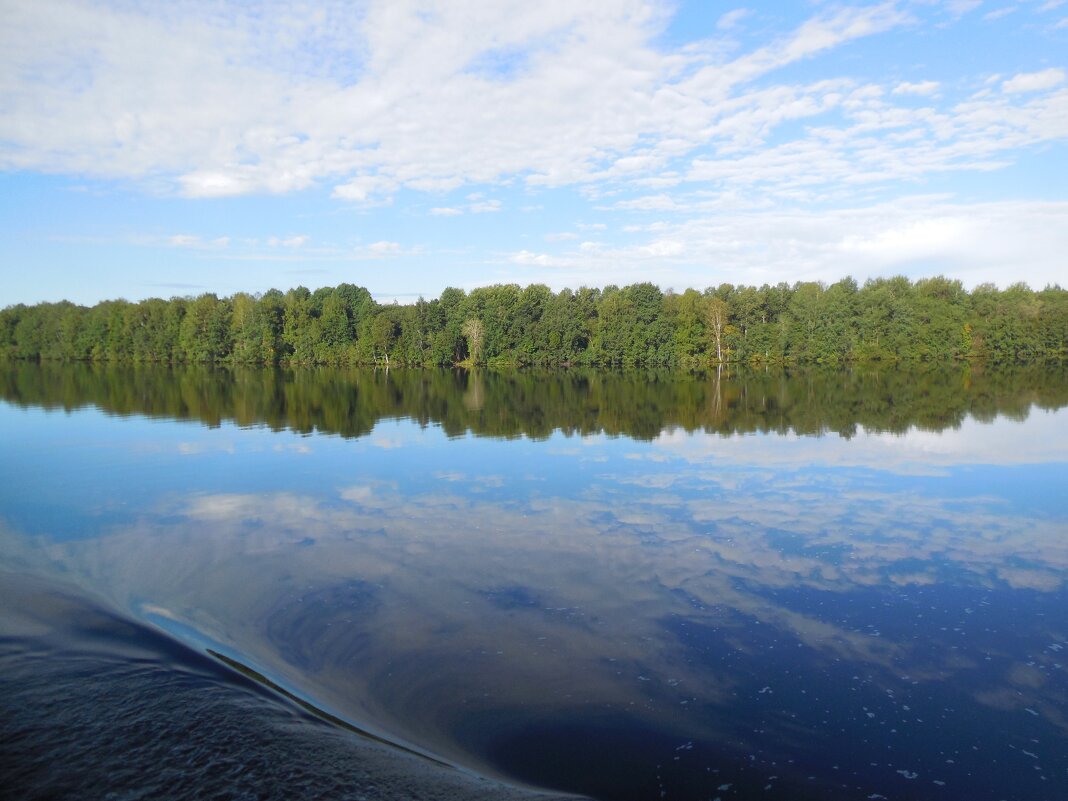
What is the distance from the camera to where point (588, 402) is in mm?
36625

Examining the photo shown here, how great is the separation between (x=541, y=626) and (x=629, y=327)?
80.0 m

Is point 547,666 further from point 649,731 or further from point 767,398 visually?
point 767,398

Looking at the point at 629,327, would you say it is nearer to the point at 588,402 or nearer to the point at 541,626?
the point at 588,402

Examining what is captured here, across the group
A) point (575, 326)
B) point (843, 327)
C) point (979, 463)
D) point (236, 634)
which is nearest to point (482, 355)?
point (575, 326)

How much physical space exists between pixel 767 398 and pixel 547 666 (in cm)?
3365

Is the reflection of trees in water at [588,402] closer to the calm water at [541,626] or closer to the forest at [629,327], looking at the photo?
the calm water at [541,626]

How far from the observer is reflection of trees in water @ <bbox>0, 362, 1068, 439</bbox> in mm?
26859

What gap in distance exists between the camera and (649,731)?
6.16 m

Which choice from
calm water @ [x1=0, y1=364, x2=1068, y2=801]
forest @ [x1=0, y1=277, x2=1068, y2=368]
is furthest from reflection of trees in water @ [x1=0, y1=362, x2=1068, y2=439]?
forest @ [x1=0, y1=277, x2=1068, y2=368]

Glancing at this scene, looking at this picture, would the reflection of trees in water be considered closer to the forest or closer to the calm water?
the calm water

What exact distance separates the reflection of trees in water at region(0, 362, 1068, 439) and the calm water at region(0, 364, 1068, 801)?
764 cm

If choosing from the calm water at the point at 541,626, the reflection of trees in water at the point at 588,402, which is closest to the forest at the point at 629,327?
the reflection of trees in water at the point at 588,402

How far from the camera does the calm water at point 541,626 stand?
562 centimetres

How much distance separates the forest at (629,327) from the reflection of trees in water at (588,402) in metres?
28.8
